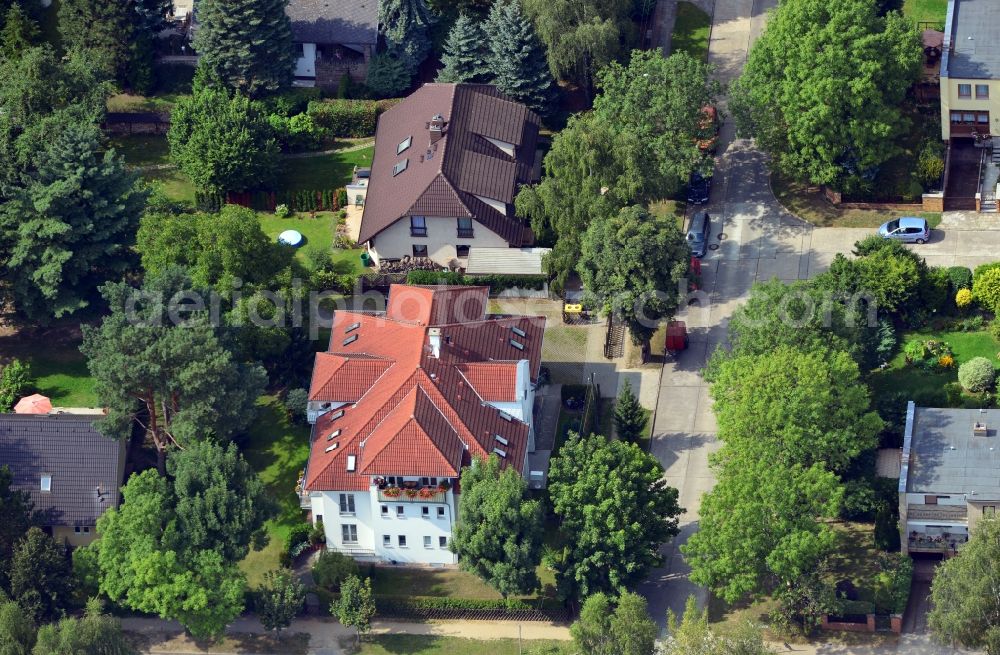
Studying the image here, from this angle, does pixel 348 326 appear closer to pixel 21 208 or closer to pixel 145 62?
pixel 21 208

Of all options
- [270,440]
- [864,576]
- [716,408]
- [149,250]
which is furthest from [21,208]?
[864,576]

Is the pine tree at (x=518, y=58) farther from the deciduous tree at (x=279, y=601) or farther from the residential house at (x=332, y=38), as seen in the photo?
the deciduous tree at (x=279, y=601)

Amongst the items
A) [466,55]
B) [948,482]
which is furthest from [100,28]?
[948,482]

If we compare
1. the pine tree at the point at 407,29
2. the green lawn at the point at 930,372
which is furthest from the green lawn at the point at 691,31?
the green lawn at the point at 930,372

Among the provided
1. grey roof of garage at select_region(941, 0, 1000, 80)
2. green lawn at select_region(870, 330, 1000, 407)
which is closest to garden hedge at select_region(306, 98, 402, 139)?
grey roof of garage at select_region(941, 0, 1000, 80)

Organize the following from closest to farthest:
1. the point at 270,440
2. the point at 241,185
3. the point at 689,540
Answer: the point at 689,540 < the point at 270,440 < the point at 241,185

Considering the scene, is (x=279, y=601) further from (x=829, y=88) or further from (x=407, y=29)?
(x=407, y=29)

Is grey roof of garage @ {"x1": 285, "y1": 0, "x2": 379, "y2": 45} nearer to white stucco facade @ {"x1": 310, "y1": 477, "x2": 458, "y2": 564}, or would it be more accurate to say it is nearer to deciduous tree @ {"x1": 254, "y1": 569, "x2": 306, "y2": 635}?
white stucco facade @ {"x1": 310, "y1": 477, "x2": 458, "y2": 564}
